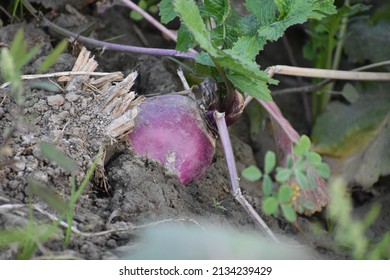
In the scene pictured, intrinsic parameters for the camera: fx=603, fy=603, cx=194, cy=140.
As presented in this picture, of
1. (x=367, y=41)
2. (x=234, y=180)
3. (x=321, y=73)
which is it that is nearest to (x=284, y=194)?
(x=234, y=180)

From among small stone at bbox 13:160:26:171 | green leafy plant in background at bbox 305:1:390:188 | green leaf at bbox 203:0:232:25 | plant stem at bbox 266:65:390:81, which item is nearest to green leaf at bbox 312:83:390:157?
green leafy plant in background at bbox 305:1:390:188

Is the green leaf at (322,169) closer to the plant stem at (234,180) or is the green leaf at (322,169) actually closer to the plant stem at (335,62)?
the plant stem at (234,180)

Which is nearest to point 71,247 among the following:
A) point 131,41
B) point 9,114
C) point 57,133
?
point 57,133

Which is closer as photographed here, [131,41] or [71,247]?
[71,247]

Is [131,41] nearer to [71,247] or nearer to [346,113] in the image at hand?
[346,113]

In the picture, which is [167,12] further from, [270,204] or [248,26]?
[270,204]
